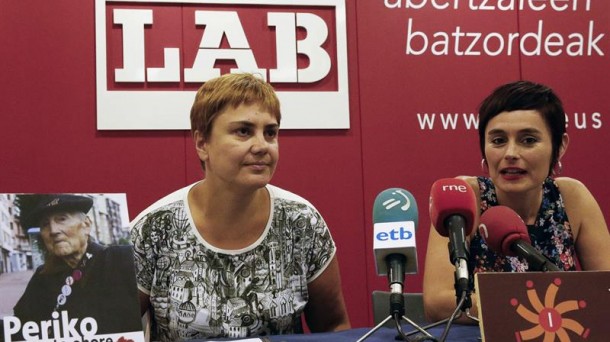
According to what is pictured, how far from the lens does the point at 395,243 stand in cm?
123

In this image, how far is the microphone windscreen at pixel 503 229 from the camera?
1298 millimetres

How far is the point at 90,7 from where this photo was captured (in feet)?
11.1

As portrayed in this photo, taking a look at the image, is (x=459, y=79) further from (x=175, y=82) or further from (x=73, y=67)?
(x=73, y=67)

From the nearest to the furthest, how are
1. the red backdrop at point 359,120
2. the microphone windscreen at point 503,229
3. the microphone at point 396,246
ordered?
the microphone at point 396,246 < the microphone windscreen at point 503,229 < the red backdrop at point 359,120

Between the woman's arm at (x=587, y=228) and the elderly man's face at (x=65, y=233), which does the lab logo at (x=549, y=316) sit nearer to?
the elderly man's face at (x=65, y=233)

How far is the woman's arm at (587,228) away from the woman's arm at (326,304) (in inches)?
29.7

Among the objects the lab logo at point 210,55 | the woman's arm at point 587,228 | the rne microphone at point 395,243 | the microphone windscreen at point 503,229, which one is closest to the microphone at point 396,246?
the rne microphone at point 395,243

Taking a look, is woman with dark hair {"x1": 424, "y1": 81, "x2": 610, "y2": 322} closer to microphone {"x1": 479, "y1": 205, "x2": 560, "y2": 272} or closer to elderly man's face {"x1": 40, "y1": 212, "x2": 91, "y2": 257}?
microphone {"x1": 479, "y1": 205, "x2": 560, "y2": 272}

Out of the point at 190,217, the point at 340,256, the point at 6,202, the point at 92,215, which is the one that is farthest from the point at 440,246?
the point at 340,256

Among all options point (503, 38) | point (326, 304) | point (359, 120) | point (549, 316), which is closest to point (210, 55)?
point (359, 120)

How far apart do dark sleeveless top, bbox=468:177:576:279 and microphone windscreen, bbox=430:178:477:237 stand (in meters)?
0.68

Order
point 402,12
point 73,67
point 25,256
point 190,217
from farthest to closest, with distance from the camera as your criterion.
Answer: point 402,12 < point 73,67 < point 190,217 < point 25,256

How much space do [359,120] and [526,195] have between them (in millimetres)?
1645

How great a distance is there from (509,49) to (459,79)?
13.4 inches
